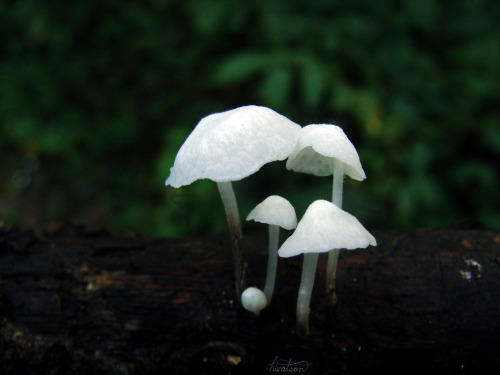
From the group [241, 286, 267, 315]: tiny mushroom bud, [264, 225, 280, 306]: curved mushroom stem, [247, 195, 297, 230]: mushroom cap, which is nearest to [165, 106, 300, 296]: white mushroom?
[247, 195, 297, 230]: mushroom cap

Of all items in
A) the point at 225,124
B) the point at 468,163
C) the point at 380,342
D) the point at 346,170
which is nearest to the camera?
the point at 225,124

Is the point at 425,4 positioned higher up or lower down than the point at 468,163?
higher up

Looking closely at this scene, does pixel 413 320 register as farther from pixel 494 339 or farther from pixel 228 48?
pixel 228 48

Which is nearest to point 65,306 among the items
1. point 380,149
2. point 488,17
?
point 380,149

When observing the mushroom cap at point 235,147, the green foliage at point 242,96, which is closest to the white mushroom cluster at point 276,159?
the mushroom cap at point 235,147

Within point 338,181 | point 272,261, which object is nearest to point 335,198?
point 338,181
